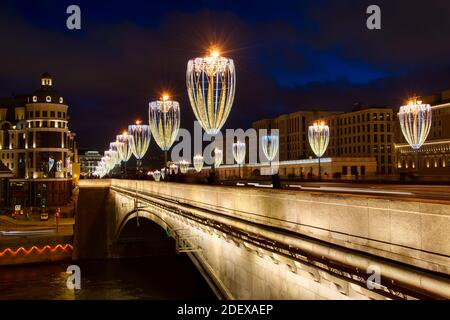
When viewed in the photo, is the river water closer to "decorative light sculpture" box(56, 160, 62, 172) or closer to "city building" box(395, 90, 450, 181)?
"decorative light sculpture" box(56, 160, 62, 172)

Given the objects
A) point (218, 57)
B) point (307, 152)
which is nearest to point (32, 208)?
point (307, 152)

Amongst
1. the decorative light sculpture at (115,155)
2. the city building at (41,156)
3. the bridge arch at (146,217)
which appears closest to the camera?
the bridge arch at (146,217)

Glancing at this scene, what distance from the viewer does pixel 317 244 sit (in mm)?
11555

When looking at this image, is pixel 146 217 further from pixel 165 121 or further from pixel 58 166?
pixel 58 166

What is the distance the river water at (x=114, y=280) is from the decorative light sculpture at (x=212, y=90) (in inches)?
878

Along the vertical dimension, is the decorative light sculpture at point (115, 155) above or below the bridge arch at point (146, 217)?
above

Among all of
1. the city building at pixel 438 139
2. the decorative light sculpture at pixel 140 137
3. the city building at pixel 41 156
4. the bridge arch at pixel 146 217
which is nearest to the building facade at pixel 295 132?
the city building at pixel 438 139

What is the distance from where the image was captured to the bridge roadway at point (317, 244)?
8.57 meters

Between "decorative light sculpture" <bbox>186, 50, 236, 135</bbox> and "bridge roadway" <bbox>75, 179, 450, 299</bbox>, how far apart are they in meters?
3.27

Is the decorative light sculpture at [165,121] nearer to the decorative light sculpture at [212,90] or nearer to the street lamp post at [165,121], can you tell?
the street lamp post at [165,121]

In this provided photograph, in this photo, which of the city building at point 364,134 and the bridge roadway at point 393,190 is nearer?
the bridge roadway at point 393,190

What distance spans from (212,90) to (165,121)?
1329 cm

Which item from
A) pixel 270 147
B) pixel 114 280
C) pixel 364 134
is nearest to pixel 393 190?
pixel 114 280
